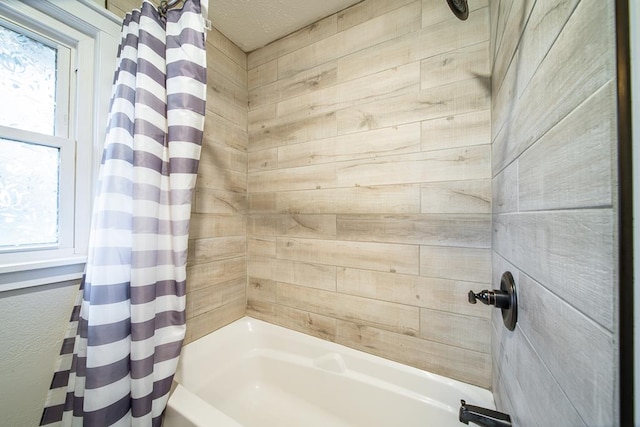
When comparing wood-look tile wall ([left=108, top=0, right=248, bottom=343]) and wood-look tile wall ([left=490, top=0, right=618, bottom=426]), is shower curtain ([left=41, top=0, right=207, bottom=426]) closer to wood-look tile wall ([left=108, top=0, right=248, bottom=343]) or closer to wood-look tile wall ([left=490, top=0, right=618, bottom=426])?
wood-look tile wall ([left=108, top=0, right=248, bottom=343])

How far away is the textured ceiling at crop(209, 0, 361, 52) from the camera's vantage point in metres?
1.24

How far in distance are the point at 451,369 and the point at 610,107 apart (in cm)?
118

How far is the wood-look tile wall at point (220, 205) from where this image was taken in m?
1.33

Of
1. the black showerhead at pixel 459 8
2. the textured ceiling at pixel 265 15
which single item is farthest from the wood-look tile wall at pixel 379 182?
the black showerhead at pixel 459 8

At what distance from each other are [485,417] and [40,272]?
64.9 inches

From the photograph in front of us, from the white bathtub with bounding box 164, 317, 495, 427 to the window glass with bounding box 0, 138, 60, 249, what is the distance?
2.78 ft

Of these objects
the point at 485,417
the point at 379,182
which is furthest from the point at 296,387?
the point at 379,182

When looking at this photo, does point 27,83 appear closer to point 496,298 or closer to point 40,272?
point 40,272

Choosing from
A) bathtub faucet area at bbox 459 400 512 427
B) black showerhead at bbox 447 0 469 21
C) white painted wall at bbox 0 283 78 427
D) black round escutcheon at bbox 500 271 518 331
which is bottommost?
bathtub faucet area at bbox 459 400 512 427

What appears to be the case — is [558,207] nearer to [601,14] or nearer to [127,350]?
[601,14]

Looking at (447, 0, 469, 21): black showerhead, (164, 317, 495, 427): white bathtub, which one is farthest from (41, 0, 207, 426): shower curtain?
(447, 0, 469, 21): black showerhead

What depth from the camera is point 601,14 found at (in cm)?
28

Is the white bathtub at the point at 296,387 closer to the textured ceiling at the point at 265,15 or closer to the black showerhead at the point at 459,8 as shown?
the black showerhead at the point at 459,8

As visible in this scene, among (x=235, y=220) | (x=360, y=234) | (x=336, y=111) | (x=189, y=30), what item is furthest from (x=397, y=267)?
(x=189, y=30)
